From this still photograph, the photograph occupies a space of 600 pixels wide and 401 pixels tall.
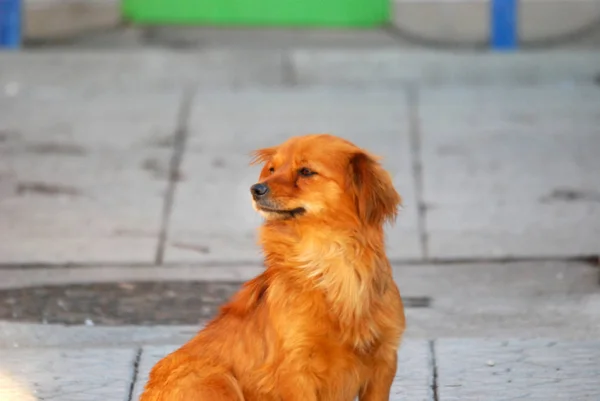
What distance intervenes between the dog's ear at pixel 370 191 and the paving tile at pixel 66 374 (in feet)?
4.95

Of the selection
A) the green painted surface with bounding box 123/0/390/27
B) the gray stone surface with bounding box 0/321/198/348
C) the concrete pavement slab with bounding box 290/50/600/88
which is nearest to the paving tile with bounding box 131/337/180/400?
the gray stone surface with bounding box 0/321/198/348

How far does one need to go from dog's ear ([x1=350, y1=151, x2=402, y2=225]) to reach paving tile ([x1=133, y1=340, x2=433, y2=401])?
1.04 m

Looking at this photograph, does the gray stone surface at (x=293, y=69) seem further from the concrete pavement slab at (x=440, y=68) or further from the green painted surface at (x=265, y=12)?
the green painted surface at (x=265, y=12)

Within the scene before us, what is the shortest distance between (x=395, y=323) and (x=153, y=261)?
2.80 meters

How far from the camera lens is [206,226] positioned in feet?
24.3

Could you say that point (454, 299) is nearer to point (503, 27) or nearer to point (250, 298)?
point (250, 298)

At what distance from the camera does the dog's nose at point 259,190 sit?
14.6 ft

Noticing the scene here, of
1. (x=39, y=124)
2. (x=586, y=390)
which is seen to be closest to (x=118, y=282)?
(x=39, y=124)

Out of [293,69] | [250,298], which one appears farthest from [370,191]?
[293,69]

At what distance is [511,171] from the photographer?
794 cm

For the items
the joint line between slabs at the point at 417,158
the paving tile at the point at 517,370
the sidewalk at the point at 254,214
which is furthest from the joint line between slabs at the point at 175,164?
the paving tile at the point at 517,370

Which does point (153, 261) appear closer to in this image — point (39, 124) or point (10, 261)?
point (10, 261)

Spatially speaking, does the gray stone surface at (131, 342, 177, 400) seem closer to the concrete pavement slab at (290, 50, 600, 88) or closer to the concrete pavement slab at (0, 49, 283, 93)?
the concrete pavement slab at (0, 49, 283, 93)

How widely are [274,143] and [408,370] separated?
3.08 metres
